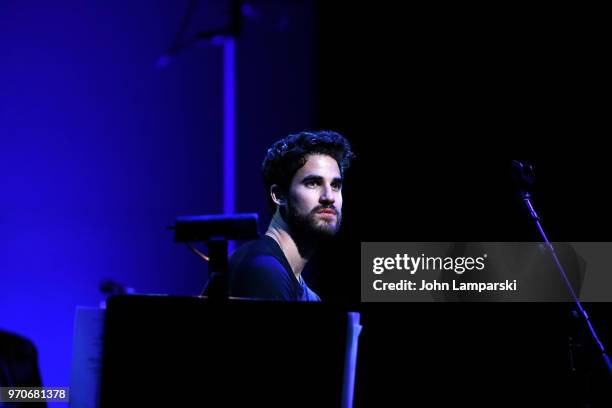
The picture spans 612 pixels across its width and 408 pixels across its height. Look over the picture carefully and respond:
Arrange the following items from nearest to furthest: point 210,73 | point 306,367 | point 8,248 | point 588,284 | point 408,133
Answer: point 306,367 → point 588,284 → point 8,248 → point 408,133 → point 210,73

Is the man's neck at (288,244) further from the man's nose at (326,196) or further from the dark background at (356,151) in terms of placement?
the dark background at (356,151)

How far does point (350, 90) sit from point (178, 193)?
1.17 metres

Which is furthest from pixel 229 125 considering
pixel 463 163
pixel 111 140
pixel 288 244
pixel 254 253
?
pixel 254 253

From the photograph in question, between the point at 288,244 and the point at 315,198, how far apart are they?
0.16 metres

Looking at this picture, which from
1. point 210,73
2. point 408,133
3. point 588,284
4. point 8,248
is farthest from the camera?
point 210,73

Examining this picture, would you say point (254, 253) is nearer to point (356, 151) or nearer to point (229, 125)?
point (356, 151)

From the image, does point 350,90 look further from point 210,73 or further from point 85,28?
point 85,28

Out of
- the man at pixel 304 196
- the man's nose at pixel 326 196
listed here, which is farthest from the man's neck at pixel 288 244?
the man's nose at pixel 326 196

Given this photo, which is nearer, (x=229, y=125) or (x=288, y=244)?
(x=288, y=244)

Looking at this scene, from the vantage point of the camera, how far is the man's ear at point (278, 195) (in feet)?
6.39

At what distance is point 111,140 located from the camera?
143 inches

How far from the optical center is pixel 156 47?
3824 mm

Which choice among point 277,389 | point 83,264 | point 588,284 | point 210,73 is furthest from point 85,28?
point 277,389

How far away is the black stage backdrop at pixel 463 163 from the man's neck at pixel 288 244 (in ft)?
4.94
